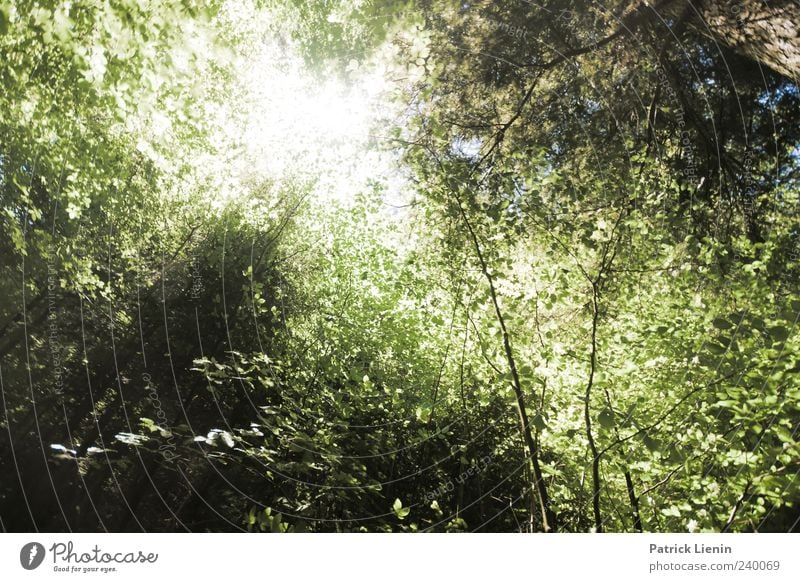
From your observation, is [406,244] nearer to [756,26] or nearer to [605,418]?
[605,418]

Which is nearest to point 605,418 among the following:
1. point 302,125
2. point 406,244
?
point 406,244

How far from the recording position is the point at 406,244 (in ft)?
17.8

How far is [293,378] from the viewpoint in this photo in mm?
5055

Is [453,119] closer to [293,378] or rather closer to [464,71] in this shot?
[464,71]

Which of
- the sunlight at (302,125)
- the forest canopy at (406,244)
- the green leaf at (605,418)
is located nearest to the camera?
the green leaf at (605,418)

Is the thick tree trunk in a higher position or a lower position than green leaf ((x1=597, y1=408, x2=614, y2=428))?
higher

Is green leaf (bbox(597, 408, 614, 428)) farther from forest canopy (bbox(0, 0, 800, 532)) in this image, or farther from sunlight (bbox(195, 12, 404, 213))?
sunlight (bbox(195, 12, 404, 213))

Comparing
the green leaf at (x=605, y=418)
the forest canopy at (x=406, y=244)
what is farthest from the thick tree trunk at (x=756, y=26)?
the green leaf at (x=605, y=418)

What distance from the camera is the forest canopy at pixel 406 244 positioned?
401cm

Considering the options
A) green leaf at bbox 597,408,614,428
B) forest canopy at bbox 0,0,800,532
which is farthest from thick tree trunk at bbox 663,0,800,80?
green leaf at bbox 597,408,614,428

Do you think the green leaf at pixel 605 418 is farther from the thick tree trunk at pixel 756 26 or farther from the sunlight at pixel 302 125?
the sunlight at pixel 302 125

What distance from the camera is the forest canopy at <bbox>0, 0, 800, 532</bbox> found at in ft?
13.2
